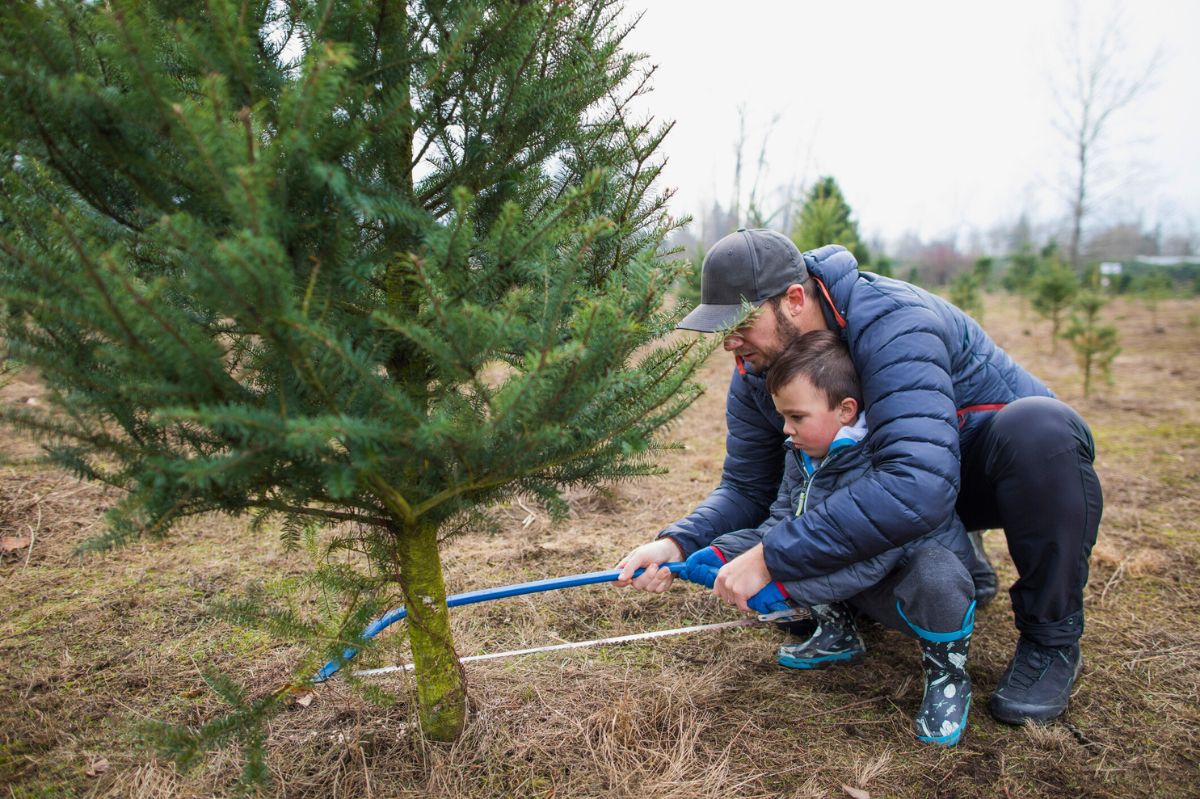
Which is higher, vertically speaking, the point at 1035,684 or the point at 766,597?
the point at 766,597

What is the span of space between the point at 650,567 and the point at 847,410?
85cm

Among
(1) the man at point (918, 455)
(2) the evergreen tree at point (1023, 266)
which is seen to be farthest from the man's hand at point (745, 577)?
(2) the evergreen tree at point (1023, 266)

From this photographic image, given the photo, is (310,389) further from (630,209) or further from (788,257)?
(788,257)

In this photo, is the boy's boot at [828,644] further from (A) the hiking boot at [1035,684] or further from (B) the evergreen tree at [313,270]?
(B) the evergreen tree at [313,270]

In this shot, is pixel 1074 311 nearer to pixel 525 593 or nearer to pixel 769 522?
pixel 769 522

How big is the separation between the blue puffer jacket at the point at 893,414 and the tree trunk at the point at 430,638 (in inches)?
35.0

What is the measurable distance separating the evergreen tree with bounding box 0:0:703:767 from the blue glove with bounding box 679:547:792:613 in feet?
2.00

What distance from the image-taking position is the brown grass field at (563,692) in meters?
2.00

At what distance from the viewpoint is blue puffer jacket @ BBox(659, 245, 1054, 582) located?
A: 204cm

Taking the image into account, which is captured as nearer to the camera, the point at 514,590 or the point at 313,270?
the point at 313,270

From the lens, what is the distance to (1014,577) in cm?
348

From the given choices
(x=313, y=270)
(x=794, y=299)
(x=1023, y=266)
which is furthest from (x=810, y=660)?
(x=1023, y=266)

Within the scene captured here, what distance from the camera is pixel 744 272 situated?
2.22m

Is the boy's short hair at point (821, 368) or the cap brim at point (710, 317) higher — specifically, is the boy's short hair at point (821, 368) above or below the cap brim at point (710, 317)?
below
